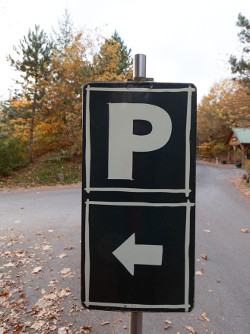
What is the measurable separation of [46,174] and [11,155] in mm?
2809

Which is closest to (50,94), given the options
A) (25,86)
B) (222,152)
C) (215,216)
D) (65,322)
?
(25,86)

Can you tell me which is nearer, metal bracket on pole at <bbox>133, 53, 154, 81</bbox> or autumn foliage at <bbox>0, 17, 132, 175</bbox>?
metal bracket on pole at <bbox>133, 53, 154, 81</bbox>

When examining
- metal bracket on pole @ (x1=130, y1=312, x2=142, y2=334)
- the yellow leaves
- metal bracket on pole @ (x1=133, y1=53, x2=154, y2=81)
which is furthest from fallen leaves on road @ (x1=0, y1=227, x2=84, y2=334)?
the yellow leaves

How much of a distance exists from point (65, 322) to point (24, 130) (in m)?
17.5

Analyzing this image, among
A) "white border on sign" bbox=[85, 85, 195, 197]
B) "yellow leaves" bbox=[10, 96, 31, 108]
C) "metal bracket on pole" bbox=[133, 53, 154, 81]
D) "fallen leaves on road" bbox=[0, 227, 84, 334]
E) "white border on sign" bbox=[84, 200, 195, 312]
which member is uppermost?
"yellow leaves" bbox=[10, 96, 31, 108]

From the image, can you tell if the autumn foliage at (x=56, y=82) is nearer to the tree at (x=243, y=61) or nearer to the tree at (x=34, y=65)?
the tree at (x=34, y=65)

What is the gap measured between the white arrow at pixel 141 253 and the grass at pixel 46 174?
1322 cm

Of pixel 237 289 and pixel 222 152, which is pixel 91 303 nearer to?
pixel 237 289

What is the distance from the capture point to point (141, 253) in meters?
1.22

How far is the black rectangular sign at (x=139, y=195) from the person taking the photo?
1.20 meters

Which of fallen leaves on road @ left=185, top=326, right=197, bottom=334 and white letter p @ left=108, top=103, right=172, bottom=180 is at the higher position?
white letter p @ left=108, top=103, right=172, bottom=180

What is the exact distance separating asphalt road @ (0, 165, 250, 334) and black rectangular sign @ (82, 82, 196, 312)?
1.96 meters

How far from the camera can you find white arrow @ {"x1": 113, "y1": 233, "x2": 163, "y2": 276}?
1.22 metres

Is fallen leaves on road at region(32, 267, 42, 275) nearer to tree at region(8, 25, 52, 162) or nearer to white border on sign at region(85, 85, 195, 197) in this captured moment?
white border on sign at region(85, 85, 195, 197)
